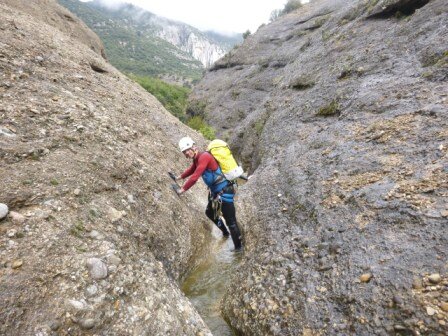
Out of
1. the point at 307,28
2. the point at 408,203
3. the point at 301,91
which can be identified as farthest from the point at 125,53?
the point at 408,203

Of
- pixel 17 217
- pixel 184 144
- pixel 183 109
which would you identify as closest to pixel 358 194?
pixel 184 144

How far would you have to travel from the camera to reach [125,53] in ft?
461

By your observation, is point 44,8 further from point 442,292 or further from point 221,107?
point 442,292

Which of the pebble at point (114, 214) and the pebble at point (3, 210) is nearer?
the pebble at point (3, 210)

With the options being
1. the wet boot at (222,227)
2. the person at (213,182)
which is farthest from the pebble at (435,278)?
the wet boot at (222,227)

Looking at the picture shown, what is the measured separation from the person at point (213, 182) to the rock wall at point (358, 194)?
0.64 m

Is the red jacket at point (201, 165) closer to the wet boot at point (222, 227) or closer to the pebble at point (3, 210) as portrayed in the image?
the wet boot at point (222, 227)

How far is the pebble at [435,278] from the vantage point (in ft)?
15.5

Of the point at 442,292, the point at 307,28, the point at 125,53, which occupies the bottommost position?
the point at 125,53

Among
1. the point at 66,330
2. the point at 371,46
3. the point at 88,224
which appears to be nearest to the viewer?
the point at 66,330

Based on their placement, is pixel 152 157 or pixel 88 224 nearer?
pixel 88 224

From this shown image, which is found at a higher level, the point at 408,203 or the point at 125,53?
the point at 408,203

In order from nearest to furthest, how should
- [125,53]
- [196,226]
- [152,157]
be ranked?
[196,226]
[152,157]
[125,53]

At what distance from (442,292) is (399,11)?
13963 millimetres
